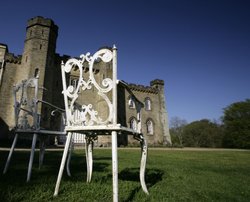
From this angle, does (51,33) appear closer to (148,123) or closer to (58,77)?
(58,77)

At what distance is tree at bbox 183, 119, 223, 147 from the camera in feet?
151

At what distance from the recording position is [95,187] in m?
2.87

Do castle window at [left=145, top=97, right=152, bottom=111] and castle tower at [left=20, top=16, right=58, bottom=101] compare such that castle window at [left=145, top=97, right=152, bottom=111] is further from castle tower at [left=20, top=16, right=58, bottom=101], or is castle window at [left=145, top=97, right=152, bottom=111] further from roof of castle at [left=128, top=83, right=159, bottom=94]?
castle tower at [left=20, top=16, right=58, bottom=101]

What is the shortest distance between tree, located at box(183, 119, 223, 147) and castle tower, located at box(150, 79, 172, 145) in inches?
881

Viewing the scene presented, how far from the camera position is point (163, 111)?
94.3ft

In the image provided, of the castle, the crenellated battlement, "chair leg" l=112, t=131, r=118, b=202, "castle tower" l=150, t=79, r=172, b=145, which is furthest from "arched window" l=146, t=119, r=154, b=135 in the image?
"chair leg" l=112, t=131, r=118, b=202

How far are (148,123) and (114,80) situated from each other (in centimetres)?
2562

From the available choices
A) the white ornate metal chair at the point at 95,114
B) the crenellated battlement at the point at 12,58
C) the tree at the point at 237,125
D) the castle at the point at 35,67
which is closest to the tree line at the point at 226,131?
the tree at the point at 237,125

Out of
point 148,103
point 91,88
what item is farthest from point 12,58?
point 91,88

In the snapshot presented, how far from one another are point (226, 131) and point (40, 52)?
31585 millimetres

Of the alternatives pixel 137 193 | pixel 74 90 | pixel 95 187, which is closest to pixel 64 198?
pixel 95 187

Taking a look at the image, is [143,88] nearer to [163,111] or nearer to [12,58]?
[163,111]

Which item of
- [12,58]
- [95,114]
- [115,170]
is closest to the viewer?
[115,170]

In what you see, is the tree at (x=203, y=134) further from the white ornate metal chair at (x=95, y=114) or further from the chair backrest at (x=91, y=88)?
the chair backrest at (x=91, y=88)
